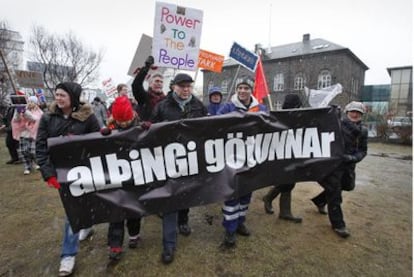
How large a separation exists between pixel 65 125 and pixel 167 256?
66.6 inches

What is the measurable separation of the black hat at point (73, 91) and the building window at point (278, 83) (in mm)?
34323

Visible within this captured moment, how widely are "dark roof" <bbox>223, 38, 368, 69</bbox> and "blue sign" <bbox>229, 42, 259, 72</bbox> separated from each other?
25.2 meters

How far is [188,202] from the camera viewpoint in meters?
2.59

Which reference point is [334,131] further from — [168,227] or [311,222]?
[168,227]

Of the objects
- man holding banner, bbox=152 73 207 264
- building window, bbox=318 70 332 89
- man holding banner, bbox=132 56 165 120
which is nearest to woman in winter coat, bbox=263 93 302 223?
man holding banner, bbox=152 73 207 264

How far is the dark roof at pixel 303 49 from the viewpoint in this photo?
30.7 meters

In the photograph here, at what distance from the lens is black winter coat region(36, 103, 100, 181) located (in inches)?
87.8

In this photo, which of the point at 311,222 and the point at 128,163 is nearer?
the point at 128,163

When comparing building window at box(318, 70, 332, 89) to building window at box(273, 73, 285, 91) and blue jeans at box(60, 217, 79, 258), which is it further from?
blue jeans at box(60, 217, 79, 258)

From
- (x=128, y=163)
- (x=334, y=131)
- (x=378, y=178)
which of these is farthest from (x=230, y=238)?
(x=378, y=178)

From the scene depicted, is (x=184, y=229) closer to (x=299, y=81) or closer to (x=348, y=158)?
(x=348, y=158)

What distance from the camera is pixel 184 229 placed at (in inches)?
124

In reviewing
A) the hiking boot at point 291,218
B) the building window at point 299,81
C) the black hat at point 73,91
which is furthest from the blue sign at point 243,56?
the building window at point 299,81

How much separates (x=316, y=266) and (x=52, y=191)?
183 inches
